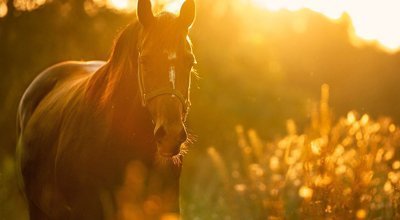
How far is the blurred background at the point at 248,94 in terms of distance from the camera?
4.81m

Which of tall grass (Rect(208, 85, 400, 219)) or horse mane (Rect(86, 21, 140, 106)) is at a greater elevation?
horse mane (Rect(86, 21, 140, 106))

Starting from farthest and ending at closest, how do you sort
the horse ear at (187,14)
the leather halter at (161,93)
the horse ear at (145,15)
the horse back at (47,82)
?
1. the horse back at (47,82)
2. the horse ear at (187,14)
3. the horse ear at (145,15)
4. the leather halter at (161,93)

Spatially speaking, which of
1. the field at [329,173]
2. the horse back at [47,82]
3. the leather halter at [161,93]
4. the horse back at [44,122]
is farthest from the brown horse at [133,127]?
the horse back at [47,82]

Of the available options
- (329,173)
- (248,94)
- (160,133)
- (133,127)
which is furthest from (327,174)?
(248,94)

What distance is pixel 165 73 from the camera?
178 inches

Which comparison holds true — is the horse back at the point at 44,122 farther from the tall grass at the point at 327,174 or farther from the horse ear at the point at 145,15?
the tall grass at the point at 327,174

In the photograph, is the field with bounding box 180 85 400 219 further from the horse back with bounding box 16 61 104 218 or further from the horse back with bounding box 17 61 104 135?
the horse back with bounding box 17 61 104 135

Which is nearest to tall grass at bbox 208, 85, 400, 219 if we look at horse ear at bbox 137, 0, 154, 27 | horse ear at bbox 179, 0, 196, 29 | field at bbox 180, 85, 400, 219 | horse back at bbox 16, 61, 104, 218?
field at bbox 180, 85, 400, 219

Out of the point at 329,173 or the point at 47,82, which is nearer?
the point at 329,173

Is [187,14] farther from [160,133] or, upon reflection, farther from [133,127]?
[160,133]

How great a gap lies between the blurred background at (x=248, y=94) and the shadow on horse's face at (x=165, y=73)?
0.56m

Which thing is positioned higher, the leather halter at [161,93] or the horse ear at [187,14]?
the horse ear at [187,14]

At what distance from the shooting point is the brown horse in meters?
4.52

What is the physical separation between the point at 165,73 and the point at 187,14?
24.8 inches
